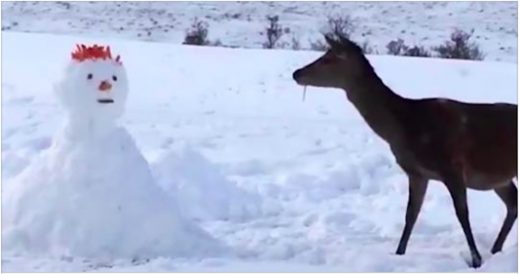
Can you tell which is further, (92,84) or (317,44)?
(317,44)

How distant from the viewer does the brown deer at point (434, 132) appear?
247 inches

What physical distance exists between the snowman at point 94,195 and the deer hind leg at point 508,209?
4.98 feet

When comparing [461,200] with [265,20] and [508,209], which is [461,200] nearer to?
[508,209]

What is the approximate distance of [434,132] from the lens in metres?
6.29

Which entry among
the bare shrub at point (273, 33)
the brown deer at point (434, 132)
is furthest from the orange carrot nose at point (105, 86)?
the bare shrub at point (273, 33)

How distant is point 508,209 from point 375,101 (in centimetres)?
102

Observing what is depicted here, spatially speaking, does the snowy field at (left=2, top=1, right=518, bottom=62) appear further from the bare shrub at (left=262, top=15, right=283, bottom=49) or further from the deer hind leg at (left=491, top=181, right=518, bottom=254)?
the deer hind leg at (left=491, top=181, right=518, bottom=254)

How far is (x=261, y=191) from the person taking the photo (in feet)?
27.3

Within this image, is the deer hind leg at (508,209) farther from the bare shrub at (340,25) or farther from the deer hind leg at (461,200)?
the bare shrub at (340,25)

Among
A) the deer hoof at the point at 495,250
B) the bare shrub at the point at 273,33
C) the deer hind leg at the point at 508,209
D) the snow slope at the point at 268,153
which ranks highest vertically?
the deer hind leg at the point at 508,209

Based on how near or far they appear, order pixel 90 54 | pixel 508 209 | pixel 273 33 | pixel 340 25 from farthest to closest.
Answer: pixel 340 25
pixel 273 33
pixel 508 209
pixel 90 54

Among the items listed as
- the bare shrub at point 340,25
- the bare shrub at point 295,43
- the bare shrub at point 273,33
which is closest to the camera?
the bare shrub at point 295,43

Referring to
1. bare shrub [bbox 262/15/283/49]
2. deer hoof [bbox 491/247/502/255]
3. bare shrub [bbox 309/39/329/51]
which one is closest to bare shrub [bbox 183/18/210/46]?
bare shrub [bbox 262/15/283/49]

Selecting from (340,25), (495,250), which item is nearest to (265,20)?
(340,25)
